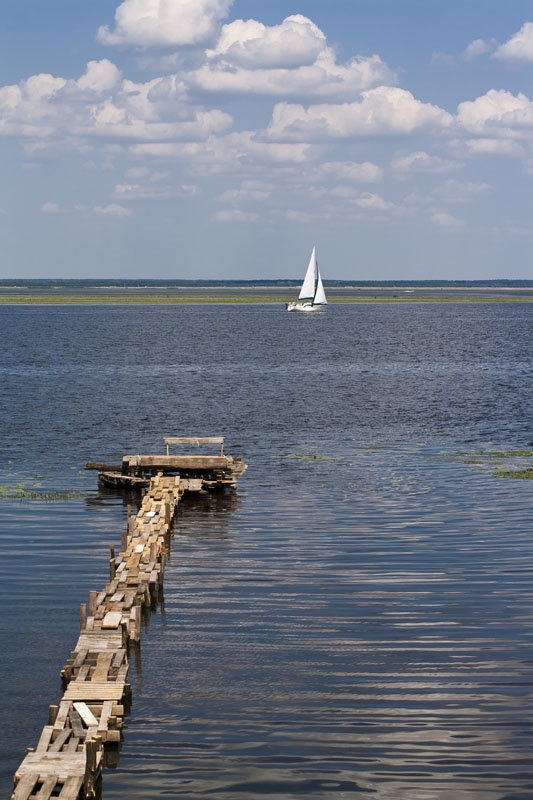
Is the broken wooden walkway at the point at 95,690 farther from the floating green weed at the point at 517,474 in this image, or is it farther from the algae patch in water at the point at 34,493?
the floating green weed at the point at 517,474

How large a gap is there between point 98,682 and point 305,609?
821cm

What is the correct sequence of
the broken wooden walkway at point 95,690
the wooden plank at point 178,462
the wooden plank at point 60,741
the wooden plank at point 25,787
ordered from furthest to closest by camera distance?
the wooden plank at point 178,462
the wooden plank at point 60,741
the broken wooden walkway at point 95,690
the wooden plank at point 25,787

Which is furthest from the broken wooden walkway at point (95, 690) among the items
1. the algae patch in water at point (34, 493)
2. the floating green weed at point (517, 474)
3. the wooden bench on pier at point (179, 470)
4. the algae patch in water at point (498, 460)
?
the algae patch in water at point (498, 460)

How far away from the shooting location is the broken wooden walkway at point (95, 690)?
1741 cm

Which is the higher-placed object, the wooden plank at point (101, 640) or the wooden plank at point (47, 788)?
the wooden plank at point (101, 640)

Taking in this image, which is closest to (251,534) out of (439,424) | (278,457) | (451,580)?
(451,580)

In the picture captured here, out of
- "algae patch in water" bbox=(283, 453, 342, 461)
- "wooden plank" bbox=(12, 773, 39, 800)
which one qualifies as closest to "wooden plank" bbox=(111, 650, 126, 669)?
"wooden plank" bbox=(12, 773, 39, 800)

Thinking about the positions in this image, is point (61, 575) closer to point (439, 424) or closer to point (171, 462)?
point (171, 462)

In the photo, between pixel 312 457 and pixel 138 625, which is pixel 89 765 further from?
pixel 312 457

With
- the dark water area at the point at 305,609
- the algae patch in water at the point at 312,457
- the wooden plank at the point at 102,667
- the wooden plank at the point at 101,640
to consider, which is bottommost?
the dark water area at the point at 305,609

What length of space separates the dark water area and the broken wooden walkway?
0.72m

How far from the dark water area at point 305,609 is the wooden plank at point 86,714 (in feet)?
3.40

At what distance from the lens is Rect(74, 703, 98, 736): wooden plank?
19266 millimetres

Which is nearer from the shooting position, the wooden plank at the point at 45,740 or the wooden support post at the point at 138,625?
the wooden plank at the point at 45,740
